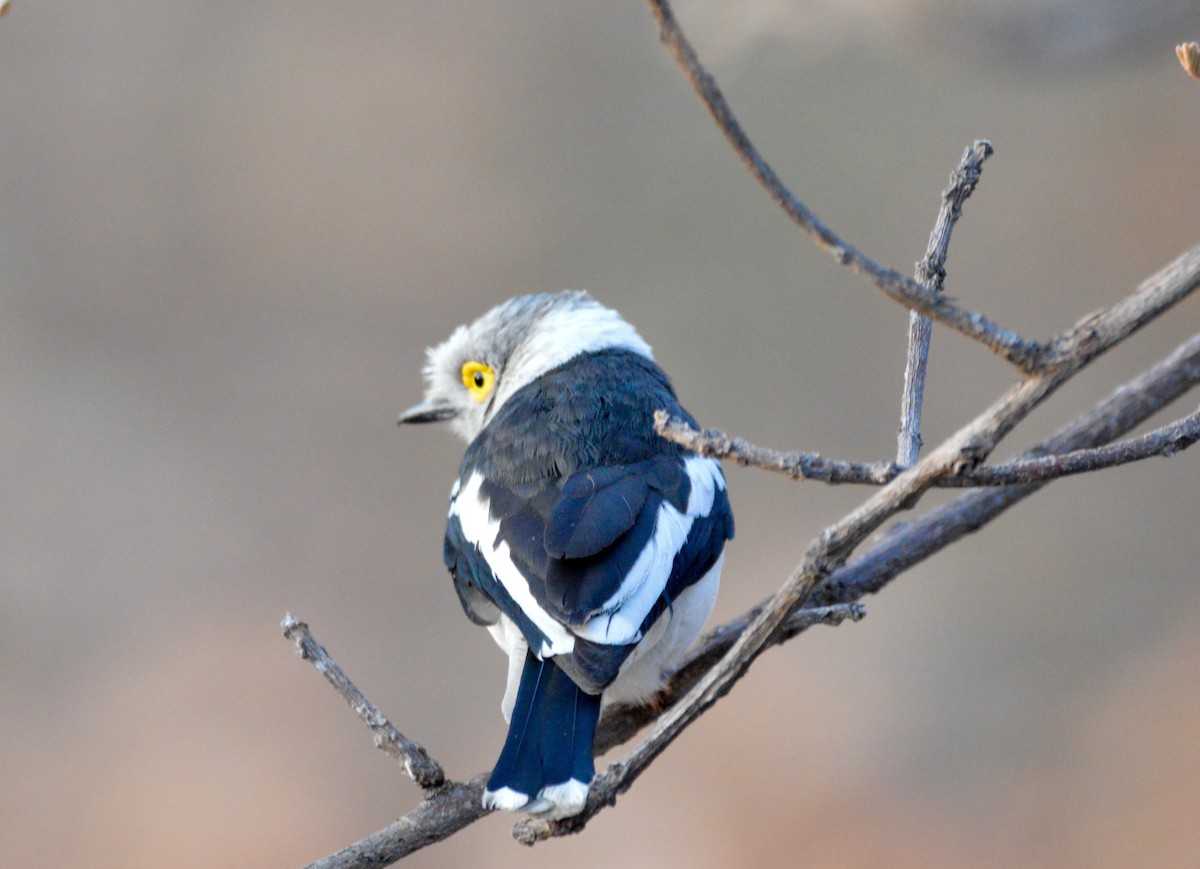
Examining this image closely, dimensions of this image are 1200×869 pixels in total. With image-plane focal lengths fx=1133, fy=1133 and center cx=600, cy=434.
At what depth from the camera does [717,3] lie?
4.15 metres

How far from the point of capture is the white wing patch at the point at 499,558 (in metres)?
2.24

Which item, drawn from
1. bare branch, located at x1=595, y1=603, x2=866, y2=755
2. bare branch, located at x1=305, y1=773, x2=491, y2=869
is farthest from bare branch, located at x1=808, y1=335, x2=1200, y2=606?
bare branch, located at x1=305, y1=773, x2=491, y2=869

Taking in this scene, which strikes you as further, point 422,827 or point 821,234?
point 422,827

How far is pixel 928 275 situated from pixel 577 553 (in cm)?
89

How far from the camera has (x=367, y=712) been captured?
2.04 meters

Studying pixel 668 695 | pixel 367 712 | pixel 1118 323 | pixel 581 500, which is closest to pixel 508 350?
pixel 581 500

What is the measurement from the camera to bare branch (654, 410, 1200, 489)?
4.79 ft

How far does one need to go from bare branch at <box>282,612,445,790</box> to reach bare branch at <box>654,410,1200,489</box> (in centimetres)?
86

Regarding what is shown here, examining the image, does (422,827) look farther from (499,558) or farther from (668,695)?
(668,695)

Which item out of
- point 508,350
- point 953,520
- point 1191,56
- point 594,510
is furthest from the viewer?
point 508,350

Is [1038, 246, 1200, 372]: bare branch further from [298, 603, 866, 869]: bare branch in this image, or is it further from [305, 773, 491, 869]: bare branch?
[305, 773, 491, 869]: bare branch

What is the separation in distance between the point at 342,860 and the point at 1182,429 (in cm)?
156

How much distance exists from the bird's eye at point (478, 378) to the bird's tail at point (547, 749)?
1.53m

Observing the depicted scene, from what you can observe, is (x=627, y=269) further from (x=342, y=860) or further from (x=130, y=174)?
(x=342, y=860)
